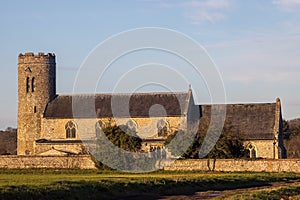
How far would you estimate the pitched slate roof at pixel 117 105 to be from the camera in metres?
82.6

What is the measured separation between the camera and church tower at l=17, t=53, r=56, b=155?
84.1m

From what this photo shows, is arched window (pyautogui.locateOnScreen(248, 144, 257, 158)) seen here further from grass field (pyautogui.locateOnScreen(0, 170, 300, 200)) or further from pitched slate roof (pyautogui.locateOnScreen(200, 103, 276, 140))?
grass field (pyautogui.locateOnScreen(0, 170, 300, 200))

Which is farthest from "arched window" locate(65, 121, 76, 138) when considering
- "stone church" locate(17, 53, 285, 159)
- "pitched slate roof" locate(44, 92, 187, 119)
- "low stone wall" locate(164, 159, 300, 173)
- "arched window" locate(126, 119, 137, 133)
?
"low stone wall" locate(164, 159, 300, 173)

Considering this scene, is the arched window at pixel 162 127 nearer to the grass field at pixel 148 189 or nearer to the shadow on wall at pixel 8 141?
the shadow on wall at pixel 8 141

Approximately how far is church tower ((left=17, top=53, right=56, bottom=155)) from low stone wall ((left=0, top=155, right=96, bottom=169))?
17316 mm

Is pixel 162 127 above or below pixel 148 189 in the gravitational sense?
above

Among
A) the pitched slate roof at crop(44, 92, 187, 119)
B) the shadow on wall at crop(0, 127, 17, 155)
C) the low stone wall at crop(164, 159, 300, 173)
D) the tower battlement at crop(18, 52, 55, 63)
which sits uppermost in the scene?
the tower battlement at crop(18, 52, 55, 63)

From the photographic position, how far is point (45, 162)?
66125 millimetres

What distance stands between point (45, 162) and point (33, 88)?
20.1 meters

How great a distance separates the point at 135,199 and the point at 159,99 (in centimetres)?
5286

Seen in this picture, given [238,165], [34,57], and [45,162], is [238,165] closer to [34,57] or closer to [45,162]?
[45,162]

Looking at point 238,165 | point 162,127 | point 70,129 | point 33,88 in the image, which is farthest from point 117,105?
point 238,165

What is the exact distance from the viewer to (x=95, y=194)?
32.1 meters

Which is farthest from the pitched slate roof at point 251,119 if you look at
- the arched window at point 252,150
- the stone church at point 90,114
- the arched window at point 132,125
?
the arched window at point 132,125
